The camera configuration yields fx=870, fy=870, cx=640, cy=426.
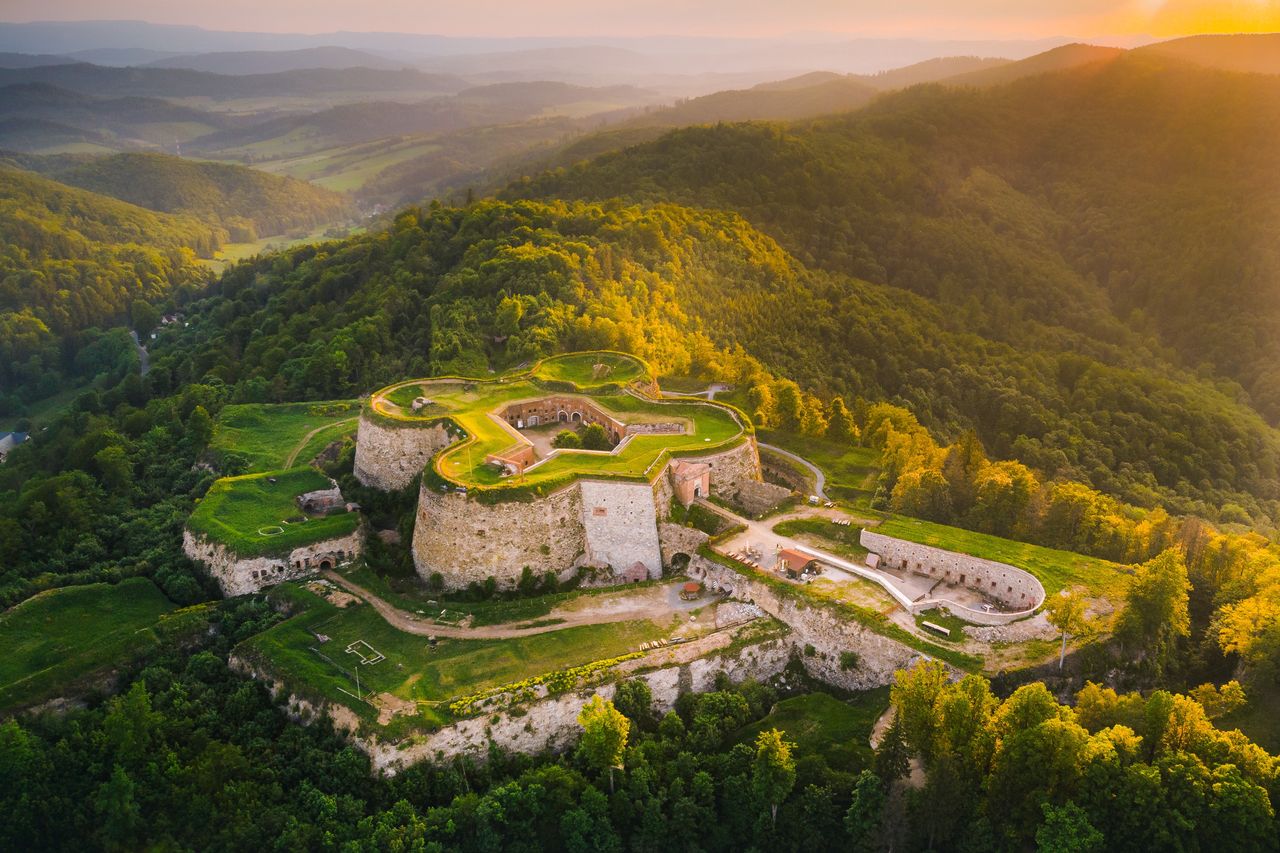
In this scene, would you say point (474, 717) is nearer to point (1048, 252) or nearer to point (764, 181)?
point (764, 181)

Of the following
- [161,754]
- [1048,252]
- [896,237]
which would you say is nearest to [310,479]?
[161,754]

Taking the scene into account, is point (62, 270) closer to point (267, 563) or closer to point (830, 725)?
point (267, 563)

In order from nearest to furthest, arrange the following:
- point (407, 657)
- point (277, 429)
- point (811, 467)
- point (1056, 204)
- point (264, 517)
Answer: point (407, 657) → point (264, 517) → point (811, 467) → point (277, 429) → point (1056, 204)

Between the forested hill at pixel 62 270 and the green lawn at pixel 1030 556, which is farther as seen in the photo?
the forested hill at pixel 62 270

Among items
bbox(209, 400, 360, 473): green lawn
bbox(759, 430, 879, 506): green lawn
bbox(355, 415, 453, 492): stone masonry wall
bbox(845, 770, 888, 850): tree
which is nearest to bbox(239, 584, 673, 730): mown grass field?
bbox(845, 770, 888, 850): tree

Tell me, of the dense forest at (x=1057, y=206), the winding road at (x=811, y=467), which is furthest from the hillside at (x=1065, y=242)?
the winding road at (x=811, y=467)

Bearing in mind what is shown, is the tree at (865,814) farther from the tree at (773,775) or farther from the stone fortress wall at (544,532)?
the stone fortress wall at (544,532)

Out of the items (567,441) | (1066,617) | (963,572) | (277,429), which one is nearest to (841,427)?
(963,572)
